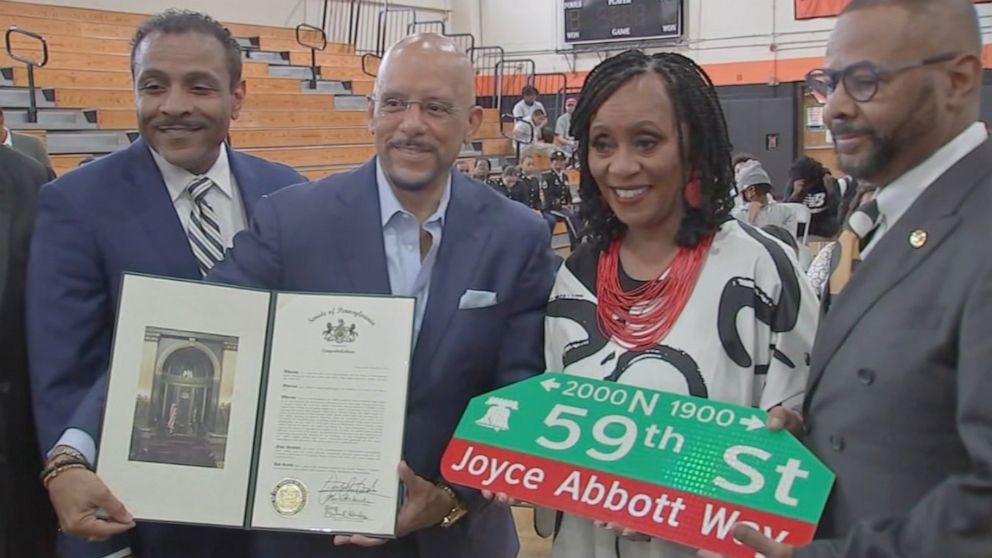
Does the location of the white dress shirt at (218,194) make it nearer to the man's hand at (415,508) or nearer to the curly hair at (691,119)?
the man's hand at (415,508)

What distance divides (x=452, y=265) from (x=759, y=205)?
508 centimetres

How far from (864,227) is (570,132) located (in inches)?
23.2

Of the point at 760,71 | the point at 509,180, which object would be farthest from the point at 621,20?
the point at 509,180

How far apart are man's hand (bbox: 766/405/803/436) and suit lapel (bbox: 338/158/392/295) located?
0.75 m

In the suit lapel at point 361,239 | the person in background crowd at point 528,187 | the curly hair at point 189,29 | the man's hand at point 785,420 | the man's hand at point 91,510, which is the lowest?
the man's hand at point 91,510

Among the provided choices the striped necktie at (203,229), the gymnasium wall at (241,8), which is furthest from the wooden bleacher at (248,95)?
the striped necktie at (203,229)

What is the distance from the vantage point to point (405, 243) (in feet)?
6.30

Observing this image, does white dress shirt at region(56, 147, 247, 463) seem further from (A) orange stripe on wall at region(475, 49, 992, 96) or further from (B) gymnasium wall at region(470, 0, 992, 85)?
(B) gymnasium wall at region(470, 0, 992, 85)

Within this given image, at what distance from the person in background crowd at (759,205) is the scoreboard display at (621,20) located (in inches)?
337

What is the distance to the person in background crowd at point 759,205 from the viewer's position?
20.9ft

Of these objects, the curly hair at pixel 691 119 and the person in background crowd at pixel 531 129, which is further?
the person in background crowd at pixel 531 129

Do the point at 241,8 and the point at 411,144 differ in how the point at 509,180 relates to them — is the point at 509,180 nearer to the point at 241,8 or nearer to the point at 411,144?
the point at 241,8

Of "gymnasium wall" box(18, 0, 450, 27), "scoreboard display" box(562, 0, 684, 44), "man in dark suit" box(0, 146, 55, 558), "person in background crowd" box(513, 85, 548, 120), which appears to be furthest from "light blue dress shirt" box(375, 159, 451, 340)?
"scoreboard display" box(562, 0, 684, 44)

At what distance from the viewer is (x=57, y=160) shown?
7852 mm
